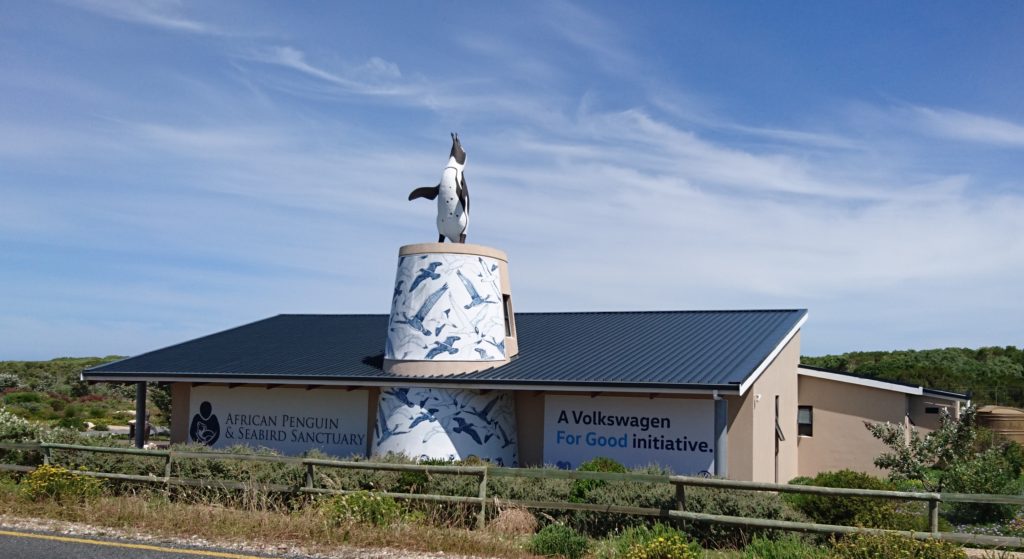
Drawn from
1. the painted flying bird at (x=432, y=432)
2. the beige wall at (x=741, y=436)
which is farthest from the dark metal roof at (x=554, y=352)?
the painted flying bird at (x=432, y=432)

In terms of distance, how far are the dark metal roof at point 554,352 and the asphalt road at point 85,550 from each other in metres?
8.45

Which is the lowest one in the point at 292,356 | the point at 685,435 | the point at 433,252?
the point at 685,435

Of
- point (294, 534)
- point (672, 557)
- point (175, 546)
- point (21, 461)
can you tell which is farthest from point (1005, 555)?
point (21, 461)

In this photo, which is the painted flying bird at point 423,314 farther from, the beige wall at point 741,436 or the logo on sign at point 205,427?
the logo on sign at point 205,427

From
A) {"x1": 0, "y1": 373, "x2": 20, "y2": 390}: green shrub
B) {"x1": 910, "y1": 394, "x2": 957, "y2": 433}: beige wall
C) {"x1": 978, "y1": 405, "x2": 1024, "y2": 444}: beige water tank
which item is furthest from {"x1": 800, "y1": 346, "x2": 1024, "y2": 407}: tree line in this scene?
{"x1": 0, "y1": 373, "x2": 20, "y2": 390}: green shrub

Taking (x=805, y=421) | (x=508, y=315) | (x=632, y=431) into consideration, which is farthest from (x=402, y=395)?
(x=805, y=421)

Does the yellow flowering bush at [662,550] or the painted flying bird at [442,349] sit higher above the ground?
the painted flying bird at [442,349]

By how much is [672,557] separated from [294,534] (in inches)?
204

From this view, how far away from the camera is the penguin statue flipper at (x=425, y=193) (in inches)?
873

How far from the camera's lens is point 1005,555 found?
1096 centimetres

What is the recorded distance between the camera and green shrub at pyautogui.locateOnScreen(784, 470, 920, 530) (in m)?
12.6

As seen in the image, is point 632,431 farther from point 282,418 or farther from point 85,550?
point 85,550

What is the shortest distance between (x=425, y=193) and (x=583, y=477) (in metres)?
10.8

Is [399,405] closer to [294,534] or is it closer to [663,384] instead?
[663,384]
